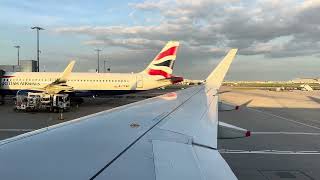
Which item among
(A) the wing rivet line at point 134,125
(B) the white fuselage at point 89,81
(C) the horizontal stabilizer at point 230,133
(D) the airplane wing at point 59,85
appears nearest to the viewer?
(A) the wing rivet line at point 134,125

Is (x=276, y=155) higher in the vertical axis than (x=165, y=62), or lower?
lower

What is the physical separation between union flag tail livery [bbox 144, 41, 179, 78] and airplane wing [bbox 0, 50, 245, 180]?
3237 cm

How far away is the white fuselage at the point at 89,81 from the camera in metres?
34.8

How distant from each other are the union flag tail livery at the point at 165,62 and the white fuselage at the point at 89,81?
0.62 m

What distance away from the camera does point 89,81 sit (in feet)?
Answer: 117

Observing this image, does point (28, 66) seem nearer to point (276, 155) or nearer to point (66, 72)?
point (66, 72)

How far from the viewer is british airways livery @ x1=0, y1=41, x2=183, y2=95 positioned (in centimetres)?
3481

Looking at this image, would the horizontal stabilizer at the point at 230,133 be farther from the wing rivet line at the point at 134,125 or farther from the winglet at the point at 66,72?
the winglet at the point at 66,72

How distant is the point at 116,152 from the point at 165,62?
3453 centimetres

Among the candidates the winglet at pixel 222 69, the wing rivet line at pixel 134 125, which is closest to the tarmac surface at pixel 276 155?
the winglet at pixel 222 69

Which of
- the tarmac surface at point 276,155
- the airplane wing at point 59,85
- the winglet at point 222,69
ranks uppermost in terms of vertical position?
the winglet at point 222,69

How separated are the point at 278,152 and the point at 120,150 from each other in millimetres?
9462

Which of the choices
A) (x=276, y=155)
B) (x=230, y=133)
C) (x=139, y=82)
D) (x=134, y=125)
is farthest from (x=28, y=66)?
(x=134, y=125)

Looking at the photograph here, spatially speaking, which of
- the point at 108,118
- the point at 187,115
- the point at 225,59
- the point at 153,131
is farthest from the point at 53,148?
the point at 225,59
